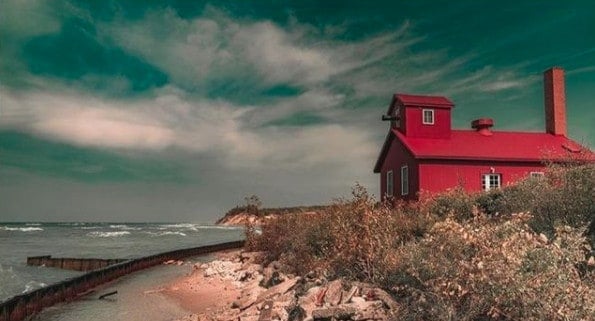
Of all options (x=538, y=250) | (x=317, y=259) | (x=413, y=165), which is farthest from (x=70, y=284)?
(x=413, y=165)

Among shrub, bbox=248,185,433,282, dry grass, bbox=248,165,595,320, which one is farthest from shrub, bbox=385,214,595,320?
shrub, bbox=248,185,433,282

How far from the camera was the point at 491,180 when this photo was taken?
101 ft

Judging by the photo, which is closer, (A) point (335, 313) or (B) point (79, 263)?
(A) point (335, 313)

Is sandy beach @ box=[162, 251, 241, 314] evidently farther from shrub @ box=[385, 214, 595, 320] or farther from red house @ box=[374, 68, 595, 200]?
red house @ box=[374, 68, 595, 200]

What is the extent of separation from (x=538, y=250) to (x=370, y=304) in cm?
301

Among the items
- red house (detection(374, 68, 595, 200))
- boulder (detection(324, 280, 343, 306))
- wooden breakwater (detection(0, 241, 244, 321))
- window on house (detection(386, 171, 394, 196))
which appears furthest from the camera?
window on house (detection(386, 171, 394, 196))

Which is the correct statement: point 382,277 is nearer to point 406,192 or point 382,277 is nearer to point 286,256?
point 286,256

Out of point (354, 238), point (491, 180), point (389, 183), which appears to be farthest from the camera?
point (389, 183)

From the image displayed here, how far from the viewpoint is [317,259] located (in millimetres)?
14812

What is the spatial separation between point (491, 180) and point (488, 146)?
240 centimetres

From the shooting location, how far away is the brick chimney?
35.0m

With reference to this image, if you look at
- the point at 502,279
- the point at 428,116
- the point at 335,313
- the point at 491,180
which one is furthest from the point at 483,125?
the point at 502,279

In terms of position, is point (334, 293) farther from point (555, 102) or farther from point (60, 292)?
point (555, 102)

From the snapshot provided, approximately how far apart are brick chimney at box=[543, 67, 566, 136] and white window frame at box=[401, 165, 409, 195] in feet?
36.1
